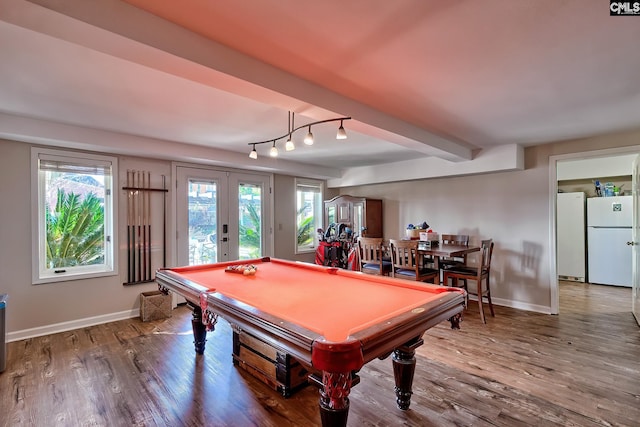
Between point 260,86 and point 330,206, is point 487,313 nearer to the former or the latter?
point 330,206

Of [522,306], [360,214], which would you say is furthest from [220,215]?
[522,306]

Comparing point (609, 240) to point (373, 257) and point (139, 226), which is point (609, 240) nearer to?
point (373, 257)

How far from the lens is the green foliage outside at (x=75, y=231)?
3619mm

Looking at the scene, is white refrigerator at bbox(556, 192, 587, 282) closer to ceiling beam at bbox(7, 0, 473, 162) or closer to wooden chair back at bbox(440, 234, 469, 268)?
wooden chair back at bbox(440, 234, 469, 268)

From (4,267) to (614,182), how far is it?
9367 millimetres

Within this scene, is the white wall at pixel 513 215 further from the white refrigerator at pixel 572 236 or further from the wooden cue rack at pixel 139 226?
the wooden cue rack at pixel 139 226

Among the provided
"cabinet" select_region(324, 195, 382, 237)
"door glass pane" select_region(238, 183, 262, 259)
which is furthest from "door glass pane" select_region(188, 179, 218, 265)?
"cabinet" select_region(324, 195, 382, 237)

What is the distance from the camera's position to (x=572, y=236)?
584cm

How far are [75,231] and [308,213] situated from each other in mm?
3832

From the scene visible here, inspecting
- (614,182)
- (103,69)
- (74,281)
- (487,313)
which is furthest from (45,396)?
(614,182)

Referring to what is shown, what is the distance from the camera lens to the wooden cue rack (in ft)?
13.3

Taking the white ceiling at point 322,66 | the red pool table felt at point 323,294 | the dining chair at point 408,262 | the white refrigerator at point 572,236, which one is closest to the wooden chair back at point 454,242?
the dining chair at point 408,262

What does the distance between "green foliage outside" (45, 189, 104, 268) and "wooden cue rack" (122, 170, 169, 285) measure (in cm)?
32

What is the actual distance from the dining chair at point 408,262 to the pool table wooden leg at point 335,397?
2.68 meters
